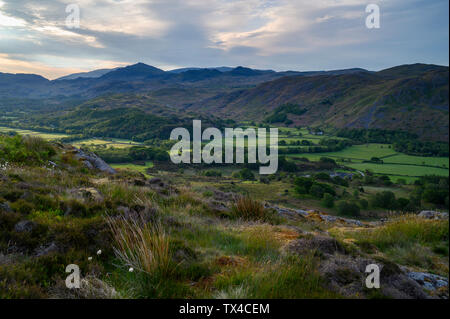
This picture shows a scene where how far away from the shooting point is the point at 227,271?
13.9ft

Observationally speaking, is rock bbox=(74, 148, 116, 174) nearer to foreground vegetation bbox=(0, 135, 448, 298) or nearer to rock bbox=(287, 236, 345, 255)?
foreground vegetation bbox=(0, 135, 448, 298)

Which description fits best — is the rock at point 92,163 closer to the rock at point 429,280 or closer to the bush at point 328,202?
the rock at point 429,280

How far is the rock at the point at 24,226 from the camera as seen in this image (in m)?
4.95

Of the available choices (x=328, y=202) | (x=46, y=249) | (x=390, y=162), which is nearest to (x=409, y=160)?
(x=390, y=162)

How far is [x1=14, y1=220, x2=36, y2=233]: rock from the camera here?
4945 mm

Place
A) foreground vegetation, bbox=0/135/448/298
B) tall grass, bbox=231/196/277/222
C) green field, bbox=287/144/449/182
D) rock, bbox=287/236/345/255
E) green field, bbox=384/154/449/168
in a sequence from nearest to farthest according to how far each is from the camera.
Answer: foreground vegetation, bbox=0/135/448/298 → rock, bbox=287/236/345/255 → tall grass, bbox=231/196/277/222 → green field, bbox=287/144/449/182 → green field, bbox=384/154/449/168

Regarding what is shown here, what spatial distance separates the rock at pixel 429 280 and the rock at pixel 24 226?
7.34m

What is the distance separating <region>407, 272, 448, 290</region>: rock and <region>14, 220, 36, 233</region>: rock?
24.1 ft

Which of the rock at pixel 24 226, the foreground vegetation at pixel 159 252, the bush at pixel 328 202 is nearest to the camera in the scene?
the foreground vegetation at pixel 159 252

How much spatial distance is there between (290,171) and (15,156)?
77.2 m

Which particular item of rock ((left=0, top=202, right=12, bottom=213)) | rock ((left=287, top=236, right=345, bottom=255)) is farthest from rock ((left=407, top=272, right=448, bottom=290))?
rock ((left=0, top=202, right=12, bottom=213))

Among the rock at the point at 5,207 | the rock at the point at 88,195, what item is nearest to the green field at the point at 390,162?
the rock at the point at 88,195

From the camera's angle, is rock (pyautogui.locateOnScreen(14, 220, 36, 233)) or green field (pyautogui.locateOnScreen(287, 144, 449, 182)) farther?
green field (pyautogui.locateOnScreen(287, 144, 449, 182))

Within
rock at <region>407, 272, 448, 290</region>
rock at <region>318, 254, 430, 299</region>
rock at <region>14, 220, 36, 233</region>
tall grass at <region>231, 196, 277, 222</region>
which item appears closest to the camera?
rock at <region>318, 254, 430, 299</region>
